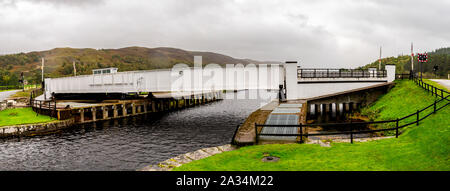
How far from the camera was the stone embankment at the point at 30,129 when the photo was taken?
96.9 ft

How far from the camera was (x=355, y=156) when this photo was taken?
468 inches

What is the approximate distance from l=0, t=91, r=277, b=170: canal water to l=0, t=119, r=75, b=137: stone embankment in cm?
170

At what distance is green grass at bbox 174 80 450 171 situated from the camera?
10.5 m

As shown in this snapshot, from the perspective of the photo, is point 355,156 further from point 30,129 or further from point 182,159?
point 30,129

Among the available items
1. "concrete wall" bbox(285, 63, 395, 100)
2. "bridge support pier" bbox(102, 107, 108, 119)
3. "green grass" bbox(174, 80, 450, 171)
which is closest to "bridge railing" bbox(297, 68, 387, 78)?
"concrete wall" bbox(285, 63, 395, 100)

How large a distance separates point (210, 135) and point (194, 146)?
15.6ft

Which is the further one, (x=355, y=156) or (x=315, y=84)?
(x=315, y=84)

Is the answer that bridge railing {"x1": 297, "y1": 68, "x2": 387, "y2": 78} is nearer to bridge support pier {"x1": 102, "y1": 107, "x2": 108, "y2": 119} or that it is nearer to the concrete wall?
the concrete wall

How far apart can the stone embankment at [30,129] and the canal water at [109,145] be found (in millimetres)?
1696

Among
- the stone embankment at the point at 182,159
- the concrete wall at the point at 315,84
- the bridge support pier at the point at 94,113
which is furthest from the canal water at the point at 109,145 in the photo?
the concrete wall at the point at 315,84

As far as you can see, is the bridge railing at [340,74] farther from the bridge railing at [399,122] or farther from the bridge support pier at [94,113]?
the bridge support pier at [94,113]

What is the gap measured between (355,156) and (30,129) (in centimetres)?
3545

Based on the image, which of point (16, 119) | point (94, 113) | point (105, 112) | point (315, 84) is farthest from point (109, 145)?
point (315, 84)
